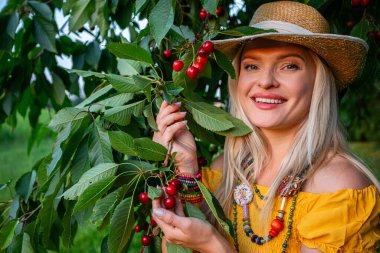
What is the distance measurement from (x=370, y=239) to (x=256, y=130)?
53 centimetres

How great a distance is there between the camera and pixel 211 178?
6.34 feet

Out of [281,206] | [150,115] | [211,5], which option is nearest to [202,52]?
[211,5]

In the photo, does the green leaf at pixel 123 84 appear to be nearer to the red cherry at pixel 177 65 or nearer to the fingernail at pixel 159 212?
the red cherry at pixel 177 65

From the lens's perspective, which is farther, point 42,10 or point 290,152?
point 42,10

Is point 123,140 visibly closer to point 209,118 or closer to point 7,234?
point 209,118

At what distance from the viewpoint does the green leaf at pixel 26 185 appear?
178cm

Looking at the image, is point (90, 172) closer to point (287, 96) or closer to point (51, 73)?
point (287, 96)

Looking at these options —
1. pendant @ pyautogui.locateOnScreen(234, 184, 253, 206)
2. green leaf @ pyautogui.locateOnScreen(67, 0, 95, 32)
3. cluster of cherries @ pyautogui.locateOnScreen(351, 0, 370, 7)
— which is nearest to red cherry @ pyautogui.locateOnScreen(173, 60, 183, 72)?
pendant @ pyautogui.locateOnScreen(234, 184, 253, 206)

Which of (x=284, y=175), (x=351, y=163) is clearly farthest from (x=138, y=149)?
(x=351, y=163)

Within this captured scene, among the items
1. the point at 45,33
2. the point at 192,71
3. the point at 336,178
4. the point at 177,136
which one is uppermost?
the point at 45,33

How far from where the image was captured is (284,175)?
65.2 inches

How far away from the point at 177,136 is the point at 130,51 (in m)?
0.33

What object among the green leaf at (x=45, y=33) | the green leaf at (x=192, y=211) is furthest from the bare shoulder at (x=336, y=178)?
the green leaf at (x=45, y=33)

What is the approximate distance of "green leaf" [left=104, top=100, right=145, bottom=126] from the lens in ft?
4.74
